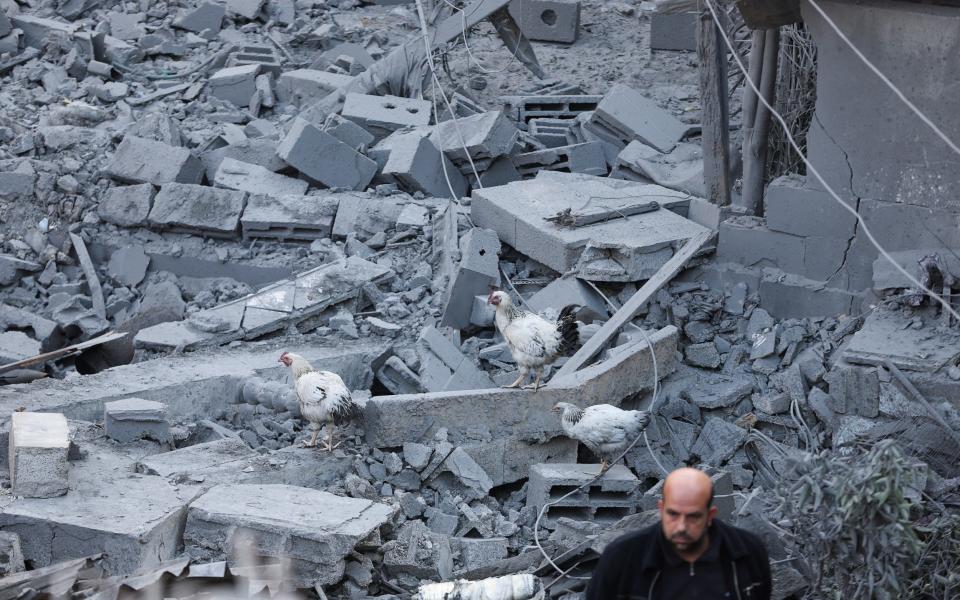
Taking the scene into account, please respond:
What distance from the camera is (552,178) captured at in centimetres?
1255

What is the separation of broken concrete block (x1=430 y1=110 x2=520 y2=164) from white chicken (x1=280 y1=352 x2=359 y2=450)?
516 centimetres

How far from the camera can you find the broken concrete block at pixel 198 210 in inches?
490

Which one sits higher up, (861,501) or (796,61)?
(796,61)

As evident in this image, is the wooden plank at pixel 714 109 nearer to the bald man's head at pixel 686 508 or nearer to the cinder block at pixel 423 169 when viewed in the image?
the cinder block at pixel 423 169

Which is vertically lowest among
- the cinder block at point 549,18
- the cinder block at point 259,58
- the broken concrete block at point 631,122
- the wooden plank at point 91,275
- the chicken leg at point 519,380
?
the wooden plank at point 91,275

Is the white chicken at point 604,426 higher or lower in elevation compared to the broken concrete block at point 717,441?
higher

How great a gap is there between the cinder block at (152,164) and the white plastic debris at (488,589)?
727 centimetres

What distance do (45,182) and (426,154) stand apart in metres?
4.06

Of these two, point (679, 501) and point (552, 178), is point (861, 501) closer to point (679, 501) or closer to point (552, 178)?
point (679, 501)

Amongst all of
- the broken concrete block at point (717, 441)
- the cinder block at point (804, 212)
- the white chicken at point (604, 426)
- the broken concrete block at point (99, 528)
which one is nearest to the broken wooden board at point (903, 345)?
the cinder block at point (804, 212)

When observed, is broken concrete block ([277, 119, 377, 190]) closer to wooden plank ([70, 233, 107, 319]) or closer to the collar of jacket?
wooden plank ([70, 233, 107, 319])

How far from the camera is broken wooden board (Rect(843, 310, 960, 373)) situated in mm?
8586

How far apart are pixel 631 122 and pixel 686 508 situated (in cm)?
1053

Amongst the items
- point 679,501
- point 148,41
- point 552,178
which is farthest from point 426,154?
point 679,501
